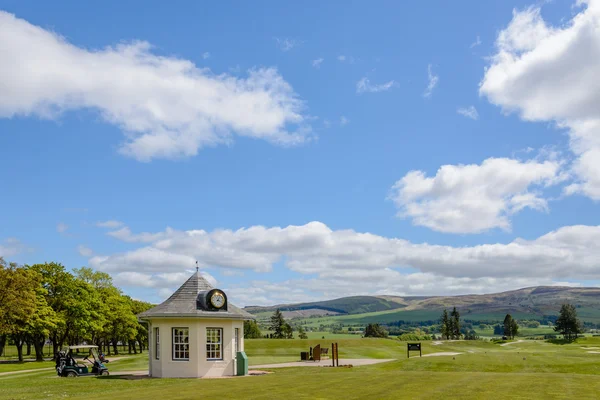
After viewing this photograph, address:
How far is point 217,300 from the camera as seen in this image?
34250 millimetres

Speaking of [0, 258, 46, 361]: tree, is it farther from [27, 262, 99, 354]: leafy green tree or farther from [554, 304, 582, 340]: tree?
[554, 304, 582, 340]: tree

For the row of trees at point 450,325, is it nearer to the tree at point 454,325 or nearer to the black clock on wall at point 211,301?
the tree at point 454,325

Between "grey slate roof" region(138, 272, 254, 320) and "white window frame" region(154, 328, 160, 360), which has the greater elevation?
"grey slate roof" region(138, 272, 254, 320)

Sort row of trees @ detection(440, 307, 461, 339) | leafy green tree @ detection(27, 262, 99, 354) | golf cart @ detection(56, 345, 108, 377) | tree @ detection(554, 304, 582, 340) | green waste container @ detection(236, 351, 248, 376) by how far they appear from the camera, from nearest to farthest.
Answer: green waste container @ detection(236, 351, 248, 376) < golf cart @ detection(56, 345, 108, 377) < leafy green tree @ detection(27, 262, 99, 354) < tree @ detection(554, 304, 582, 340) < row of trees @ detection(440, 307, 461, 339)

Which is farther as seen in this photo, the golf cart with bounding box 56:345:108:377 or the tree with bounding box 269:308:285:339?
the tree with bounding box 269:308:285:339

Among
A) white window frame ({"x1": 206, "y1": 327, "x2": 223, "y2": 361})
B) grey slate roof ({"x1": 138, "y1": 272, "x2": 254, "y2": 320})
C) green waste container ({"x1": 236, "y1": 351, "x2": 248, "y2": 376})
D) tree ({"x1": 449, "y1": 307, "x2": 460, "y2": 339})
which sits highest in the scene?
grey slate roof ({"x1": 138, "y1": 272, "x2": 254, "y2": 320})

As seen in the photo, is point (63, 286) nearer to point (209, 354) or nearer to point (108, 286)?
point (108, 286)

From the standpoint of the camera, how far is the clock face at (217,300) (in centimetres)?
3409

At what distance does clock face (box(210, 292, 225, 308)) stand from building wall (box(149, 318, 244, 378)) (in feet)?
3.08

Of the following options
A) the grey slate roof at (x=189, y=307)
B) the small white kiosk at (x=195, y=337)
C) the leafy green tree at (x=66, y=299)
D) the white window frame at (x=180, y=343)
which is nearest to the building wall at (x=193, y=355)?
the small white kiosk at (x=195, y=337)

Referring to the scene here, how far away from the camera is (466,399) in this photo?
59.9ft

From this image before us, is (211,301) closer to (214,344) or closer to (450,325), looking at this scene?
(214,344)

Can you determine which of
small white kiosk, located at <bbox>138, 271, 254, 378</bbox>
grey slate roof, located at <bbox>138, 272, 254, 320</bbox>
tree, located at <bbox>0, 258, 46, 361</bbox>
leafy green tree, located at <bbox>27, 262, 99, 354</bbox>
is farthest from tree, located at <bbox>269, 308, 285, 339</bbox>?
small white kiosk, located at <bbox>138, 271, 254, 378</bbox>

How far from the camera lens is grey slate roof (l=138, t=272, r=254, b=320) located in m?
33.2
